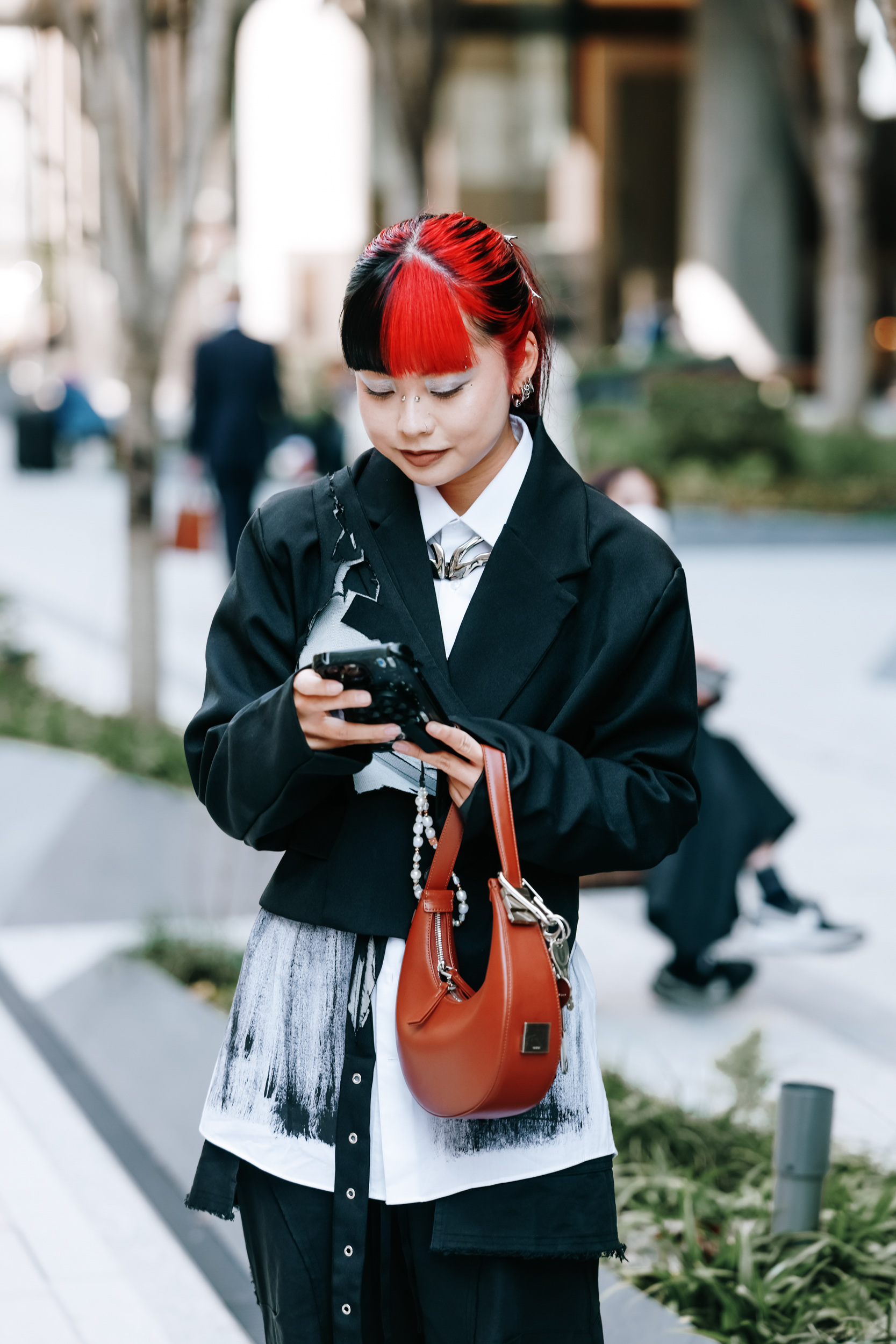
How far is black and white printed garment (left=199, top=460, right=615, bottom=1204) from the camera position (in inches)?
76.7

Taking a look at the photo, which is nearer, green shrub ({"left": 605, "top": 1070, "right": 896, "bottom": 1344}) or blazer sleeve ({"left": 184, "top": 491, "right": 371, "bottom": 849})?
blazer sleeve ({"left": 184, "top": 491, "right": 371, "bottom": 849})

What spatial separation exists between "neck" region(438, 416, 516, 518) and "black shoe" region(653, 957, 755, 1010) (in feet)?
10.3

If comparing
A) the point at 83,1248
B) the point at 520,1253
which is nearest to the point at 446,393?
the point at 520,1253

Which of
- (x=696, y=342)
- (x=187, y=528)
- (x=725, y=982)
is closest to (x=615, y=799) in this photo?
(x=725, y=982)

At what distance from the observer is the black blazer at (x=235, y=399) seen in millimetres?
11273

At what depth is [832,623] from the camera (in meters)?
11.8

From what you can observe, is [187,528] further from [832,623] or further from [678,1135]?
[678,1135]

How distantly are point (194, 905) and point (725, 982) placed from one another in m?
1.71

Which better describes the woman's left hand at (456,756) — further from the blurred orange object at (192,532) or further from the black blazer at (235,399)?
the black blazer at (235,399)

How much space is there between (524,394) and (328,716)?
1.58ft

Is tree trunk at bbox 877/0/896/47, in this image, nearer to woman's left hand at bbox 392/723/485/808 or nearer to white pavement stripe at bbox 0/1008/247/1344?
woman's left hand at bbox 392/723/485/808

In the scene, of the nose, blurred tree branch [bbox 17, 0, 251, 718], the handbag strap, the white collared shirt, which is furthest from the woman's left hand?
blurred tree branch [bbox 17, 0, 251, 718]

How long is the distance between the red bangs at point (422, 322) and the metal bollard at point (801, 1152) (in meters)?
1.76

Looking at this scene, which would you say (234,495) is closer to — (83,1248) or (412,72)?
(412,72)
